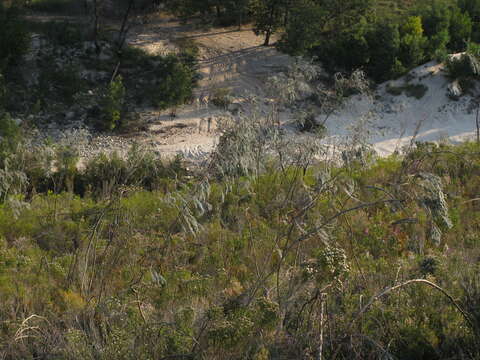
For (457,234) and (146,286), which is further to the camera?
(457,234)

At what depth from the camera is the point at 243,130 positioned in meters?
4.58

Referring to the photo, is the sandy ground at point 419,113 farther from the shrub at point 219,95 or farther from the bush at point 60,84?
the bush at point 60,84

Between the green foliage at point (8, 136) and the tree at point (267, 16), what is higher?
the tree at point (267, 16)

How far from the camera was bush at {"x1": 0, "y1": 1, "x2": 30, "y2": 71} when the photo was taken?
13.2 meters

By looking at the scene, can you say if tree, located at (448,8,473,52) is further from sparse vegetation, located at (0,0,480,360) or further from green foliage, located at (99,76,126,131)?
green foliage, located at (99,76,126,131)

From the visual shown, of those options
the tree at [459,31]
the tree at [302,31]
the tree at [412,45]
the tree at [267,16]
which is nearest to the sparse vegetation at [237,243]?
the tree at [302,31]

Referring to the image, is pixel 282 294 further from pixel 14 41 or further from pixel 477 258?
pixel 14 41

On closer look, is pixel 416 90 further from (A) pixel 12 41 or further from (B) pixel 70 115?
(A) pixel 12 41

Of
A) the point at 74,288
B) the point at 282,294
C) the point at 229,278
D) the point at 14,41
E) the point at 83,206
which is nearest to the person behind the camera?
the point at 282,294

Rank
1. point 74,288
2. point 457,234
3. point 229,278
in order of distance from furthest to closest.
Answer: point 457,234 → point 229,278 → point 74,288

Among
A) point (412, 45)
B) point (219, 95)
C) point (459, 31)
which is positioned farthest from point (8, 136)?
point (459, 31)

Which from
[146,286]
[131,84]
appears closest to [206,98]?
[131,84]

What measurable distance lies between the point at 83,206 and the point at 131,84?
278 inches

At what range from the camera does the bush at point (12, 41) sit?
13.2m
